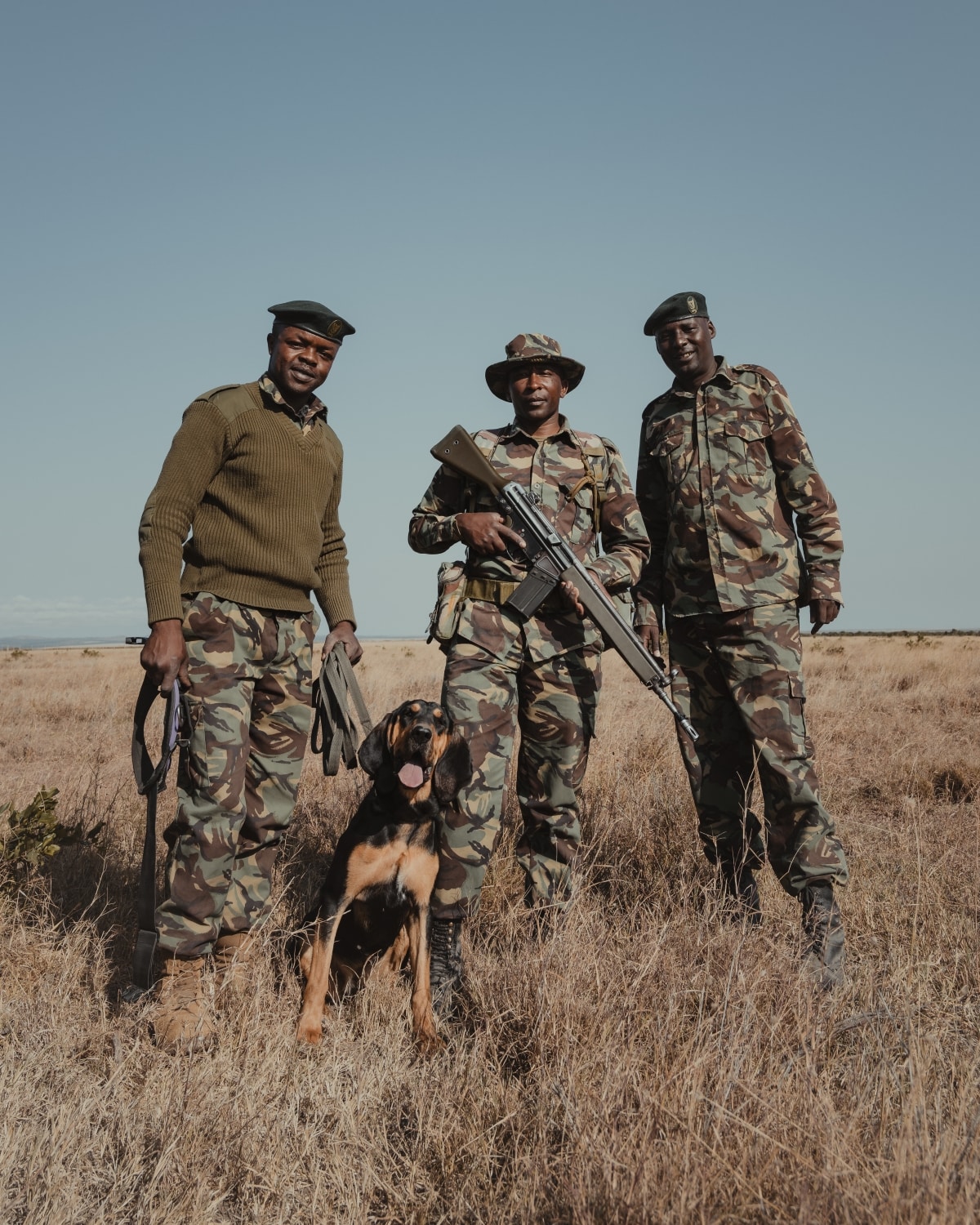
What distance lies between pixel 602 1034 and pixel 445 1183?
2.04 feet

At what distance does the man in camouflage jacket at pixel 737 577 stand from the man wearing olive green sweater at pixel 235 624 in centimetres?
160

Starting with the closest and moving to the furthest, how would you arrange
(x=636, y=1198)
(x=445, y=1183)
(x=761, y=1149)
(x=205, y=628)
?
(x=636, y=1198) → (x=761, y=1149) → (x=445, y=1183) → (x=205, y=628)

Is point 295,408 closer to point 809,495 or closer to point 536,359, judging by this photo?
point 536,359

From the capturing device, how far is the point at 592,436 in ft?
14.2

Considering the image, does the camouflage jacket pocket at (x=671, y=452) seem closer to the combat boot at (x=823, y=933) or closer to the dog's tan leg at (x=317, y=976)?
the combat boot at (x=823, y=933)

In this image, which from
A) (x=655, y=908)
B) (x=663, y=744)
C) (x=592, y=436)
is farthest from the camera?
(x=663, y=744)

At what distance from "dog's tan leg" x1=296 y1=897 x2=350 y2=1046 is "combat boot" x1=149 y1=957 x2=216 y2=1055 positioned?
0.35 meters

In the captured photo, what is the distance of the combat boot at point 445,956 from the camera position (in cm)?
361

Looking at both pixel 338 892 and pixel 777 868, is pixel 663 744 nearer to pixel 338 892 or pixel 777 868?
pixel 777 868

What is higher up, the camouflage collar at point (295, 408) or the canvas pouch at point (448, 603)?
the camouflage collar at point (295, 408)

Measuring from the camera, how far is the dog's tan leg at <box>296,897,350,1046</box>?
321cm

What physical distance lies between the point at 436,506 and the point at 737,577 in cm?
149

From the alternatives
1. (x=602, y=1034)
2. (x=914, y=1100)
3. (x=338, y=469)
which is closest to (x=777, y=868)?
(x=602, y=1034)

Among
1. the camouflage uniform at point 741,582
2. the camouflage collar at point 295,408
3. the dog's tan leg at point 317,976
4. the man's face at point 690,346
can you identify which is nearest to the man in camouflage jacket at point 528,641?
the camouflage uniform at point 741,582
